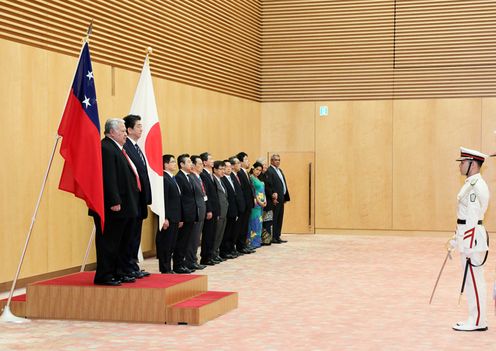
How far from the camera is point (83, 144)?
22.9 ft

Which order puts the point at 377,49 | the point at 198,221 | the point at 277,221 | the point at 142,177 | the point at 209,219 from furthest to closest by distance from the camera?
1. the point at 377,49
2. the point at 277,221
3. the point at 209,219
4. the point at 198,221
5. the point at 142,177

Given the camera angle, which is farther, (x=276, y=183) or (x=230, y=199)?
(x=276, y=183)

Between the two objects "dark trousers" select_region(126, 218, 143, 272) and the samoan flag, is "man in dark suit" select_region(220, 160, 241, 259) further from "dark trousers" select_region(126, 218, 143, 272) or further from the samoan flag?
the samoan flag

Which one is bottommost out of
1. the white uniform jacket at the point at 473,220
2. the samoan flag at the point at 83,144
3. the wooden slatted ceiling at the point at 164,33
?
the white uniform jacket at the point at 473,220

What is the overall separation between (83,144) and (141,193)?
0.79 meters

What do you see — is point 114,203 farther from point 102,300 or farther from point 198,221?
point 198,221

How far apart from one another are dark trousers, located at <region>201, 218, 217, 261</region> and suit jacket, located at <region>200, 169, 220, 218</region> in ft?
0.43

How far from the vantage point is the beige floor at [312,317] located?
6.04m

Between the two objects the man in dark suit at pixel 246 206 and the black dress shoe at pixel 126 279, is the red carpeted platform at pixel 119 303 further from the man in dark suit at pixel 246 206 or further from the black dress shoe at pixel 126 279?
the man in dark suit at pixel 246 206

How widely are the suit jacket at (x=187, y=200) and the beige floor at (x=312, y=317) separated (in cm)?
76

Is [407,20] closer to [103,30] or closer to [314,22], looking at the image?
[314,22]

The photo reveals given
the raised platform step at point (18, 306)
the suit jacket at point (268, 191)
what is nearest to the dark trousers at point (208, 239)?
the suit jacket at point (268, 191)

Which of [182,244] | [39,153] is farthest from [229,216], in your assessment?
[39,153]

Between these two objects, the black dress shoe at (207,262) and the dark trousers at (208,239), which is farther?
the black dress shoe at (207,262)
